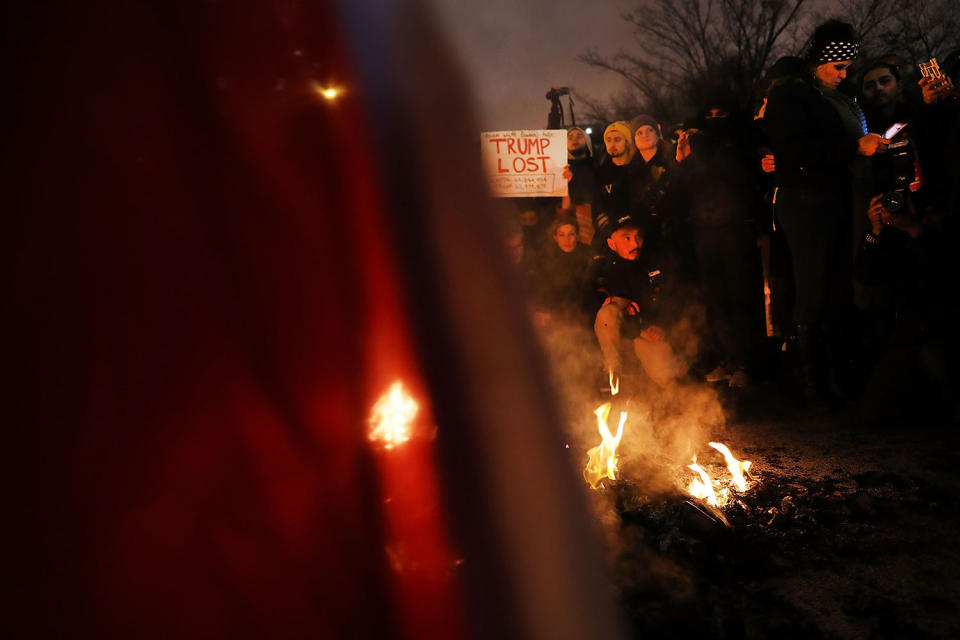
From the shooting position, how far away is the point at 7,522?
1459 mm

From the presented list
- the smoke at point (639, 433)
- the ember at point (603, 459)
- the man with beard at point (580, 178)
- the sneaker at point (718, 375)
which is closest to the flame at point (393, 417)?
the smoke at point (639, 433)

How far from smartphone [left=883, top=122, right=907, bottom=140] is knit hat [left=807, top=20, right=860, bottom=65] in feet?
2.43

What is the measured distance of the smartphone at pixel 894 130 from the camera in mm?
4266

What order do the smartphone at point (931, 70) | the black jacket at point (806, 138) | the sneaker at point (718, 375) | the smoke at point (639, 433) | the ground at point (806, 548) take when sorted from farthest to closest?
the sneaker at point (718, 375), the black jacket at point (806, 138), the smartphone at point (931, 70), the smoke at point (639, 433), the ground at point (806, 548)

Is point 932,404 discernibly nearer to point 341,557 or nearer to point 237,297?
point 341,557

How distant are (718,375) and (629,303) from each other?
3.69 feet

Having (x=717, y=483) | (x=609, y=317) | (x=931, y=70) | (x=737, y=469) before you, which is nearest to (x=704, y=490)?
(x=717, y=483)

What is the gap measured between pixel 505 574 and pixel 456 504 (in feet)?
1.28

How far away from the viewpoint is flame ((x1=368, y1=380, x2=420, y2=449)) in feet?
8.39

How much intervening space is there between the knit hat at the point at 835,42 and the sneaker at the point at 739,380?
2736 mm

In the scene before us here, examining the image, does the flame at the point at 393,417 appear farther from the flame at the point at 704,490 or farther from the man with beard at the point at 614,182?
the man with beard at the point at 614,182

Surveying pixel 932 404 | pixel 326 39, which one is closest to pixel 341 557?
pixel 326 39

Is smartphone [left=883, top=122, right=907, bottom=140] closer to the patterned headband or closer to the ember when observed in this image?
the patterned headband

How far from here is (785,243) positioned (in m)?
5.28
